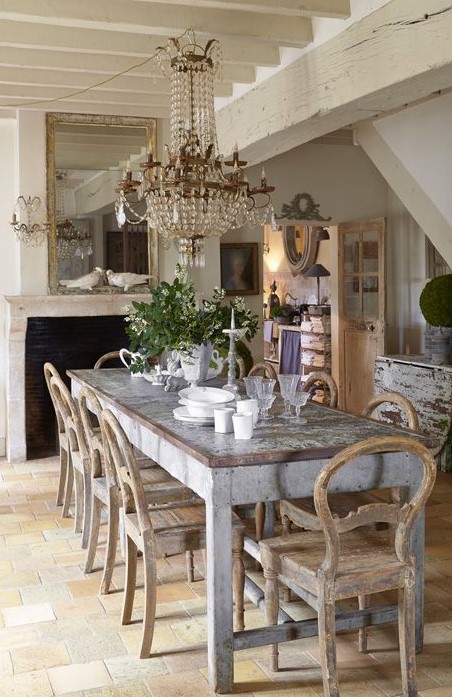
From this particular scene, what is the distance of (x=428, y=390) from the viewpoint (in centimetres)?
585

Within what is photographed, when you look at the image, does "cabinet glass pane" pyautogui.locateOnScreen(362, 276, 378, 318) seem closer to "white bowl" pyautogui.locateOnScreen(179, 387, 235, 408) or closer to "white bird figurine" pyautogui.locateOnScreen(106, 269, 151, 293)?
"white bird figurine" pyautogui.locateOnScreen(106, 269, 151, 293)

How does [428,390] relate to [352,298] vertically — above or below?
below

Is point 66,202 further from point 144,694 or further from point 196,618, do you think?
point 144,694

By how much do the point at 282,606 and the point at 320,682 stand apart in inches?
26.9

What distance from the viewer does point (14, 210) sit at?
21.5 feet

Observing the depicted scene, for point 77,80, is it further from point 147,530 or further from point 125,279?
point 147,530

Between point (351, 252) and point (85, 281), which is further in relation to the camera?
point (351, 252)

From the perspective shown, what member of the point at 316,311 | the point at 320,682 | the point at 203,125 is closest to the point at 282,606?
the point at 320,682

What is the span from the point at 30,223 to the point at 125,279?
2.80 ft

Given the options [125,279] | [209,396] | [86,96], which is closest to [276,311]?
[125,279]

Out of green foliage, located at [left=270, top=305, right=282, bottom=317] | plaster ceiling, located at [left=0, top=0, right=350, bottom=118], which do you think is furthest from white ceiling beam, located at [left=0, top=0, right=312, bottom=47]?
green foliage, located at [left=270, top=305, right=282, bottom=317]

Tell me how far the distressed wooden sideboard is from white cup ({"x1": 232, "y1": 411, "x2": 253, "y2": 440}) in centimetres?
298

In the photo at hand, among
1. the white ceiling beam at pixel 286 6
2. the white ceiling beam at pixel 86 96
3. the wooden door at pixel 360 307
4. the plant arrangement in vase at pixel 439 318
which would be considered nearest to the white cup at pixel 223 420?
the white ceiling beam at pixel 286 6

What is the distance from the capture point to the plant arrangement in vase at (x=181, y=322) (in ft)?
13.6
